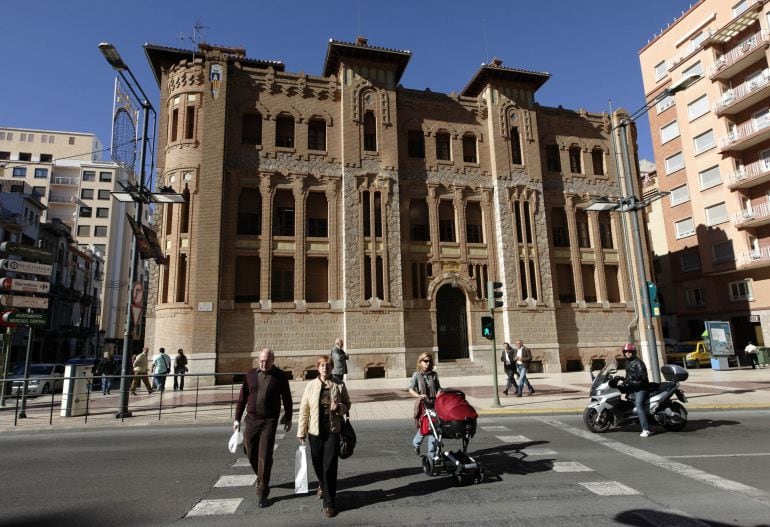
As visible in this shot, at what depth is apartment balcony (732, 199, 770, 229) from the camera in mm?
27422

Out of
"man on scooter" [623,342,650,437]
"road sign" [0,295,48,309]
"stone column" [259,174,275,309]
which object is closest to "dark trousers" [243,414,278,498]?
"man on scooter" [623,342,650,437]

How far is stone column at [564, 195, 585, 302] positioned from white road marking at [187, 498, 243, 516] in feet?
78.1

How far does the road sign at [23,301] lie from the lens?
12320 millimetres

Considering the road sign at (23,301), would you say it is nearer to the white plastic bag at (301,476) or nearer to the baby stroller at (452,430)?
the white plastic bag at (301,476)

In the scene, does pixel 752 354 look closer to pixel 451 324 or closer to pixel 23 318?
pixel 451 324

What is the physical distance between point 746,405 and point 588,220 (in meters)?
16.5

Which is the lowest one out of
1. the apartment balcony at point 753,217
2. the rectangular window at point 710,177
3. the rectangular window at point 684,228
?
the apartment balcony at point 753,217

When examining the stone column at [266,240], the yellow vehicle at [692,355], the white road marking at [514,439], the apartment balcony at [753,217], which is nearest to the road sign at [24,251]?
the stone column at [266,240]

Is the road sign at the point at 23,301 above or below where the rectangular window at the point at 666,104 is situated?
below

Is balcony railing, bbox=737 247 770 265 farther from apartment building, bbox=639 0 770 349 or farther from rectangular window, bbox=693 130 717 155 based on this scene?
rectangular window, bbox=693 130 717 155

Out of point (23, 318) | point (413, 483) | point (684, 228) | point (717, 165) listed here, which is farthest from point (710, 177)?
point (23, 318)

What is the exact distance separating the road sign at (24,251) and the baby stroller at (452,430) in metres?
12.2

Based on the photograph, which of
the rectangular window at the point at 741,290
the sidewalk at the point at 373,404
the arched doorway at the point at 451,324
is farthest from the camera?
the rectangular window at the point at 741,290

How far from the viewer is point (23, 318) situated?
1262cm
